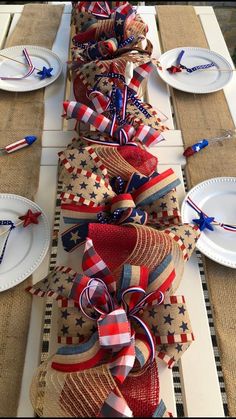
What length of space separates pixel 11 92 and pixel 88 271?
21.0 inches

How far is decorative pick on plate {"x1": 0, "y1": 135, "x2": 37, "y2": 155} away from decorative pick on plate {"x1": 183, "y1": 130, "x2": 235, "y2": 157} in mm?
283

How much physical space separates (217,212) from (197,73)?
0.41 meters

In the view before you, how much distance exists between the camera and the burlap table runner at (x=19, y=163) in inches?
19.6

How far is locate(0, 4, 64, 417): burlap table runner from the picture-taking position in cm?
50

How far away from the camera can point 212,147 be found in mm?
778

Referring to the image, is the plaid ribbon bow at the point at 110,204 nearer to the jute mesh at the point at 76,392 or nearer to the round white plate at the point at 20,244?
the round white plate at the point at 20,244

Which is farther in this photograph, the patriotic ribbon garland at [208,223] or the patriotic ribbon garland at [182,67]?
the patriotic ribbon garland at [182,67]

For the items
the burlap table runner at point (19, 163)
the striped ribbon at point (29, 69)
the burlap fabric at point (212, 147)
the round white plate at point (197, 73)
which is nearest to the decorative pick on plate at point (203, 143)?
the burlap fabric at point (212, 147)

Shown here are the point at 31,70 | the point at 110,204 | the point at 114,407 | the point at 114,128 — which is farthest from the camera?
the point at 31,70

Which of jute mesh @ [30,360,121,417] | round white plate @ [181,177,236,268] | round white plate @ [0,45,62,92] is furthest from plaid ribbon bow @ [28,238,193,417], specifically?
round white plate @ [0,45,62,92]

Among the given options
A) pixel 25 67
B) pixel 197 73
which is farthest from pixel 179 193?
pixel 25 67

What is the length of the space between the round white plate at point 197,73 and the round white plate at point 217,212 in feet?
0.93

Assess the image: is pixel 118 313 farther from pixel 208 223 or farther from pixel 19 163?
pixel 19 163

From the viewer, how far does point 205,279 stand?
0.59 m
